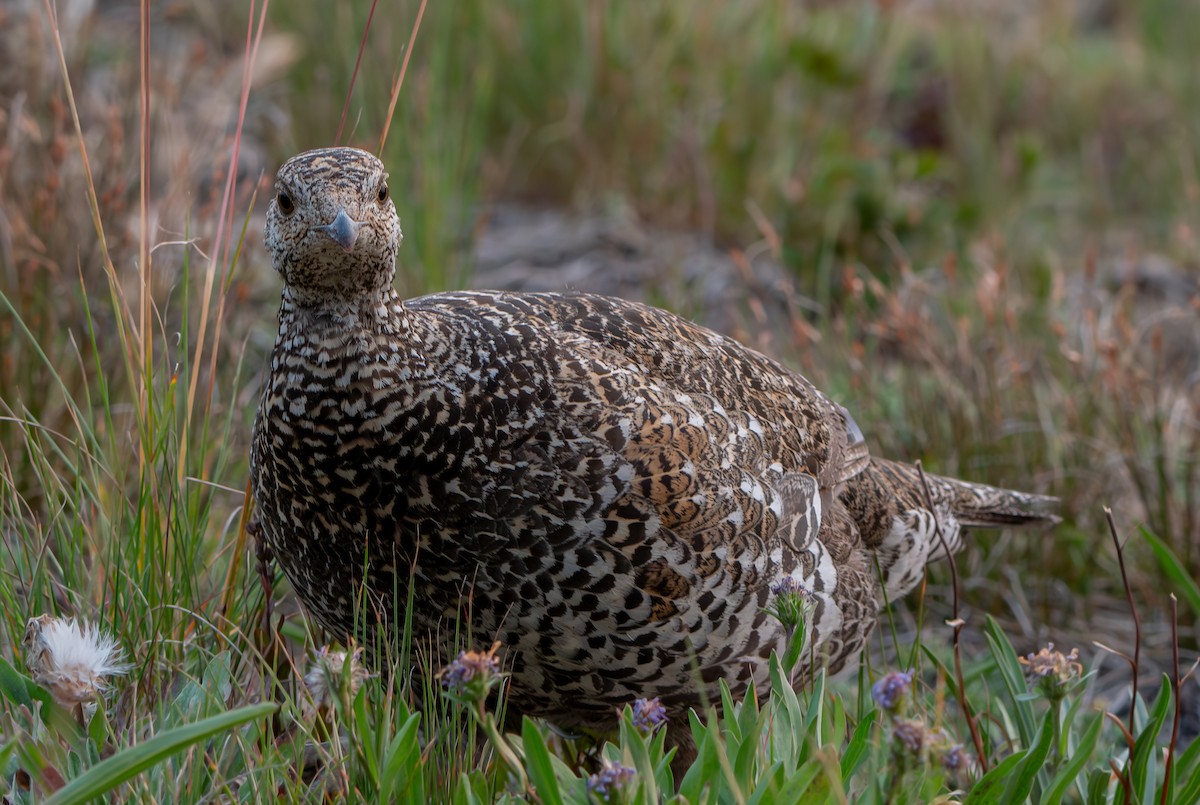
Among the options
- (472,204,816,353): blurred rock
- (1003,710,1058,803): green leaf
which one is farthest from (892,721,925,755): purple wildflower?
(472,204,816,353): blurred rock

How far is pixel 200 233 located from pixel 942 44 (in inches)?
224

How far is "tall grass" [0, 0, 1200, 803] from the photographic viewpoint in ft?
Result: 7.43

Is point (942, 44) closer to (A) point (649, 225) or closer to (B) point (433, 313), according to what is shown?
(A) point (649, 225)

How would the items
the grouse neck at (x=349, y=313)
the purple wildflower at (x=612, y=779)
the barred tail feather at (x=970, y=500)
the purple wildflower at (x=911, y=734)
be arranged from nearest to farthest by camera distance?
the purple wildflower at (x=911, y=734) < the purple wildflower at (x=612, y=779) < the grouse neck at (x=349, y=313) < the barred tail feather at (x=970, y=500)

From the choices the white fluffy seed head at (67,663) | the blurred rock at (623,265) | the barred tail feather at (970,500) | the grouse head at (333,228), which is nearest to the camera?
the white fluffy seed head at (67,663)

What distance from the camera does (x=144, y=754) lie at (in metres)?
1.74

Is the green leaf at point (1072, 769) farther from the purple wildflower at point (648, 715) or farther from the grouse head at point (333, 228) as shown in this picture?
the grouse head at point (333, 228)

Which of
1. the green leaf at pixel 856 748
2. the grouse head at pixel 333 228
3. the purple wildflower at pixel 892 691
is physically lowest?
the green leaf at pixel 856 748

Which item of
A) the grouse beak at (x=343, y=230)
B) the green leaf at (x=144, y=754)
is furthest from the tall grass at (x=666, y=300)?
the grouse beak at (x=343, y=230)

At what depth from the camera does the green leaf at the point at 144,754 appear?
172cm

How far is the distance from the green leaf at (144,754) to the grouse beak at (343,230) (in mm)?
852

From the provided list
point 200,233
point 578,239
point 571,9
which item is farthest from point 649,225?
point 200,233

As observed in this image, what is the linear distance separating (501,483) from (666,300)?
253cm


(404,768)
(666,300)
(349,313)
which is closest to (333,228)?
(349,313)
